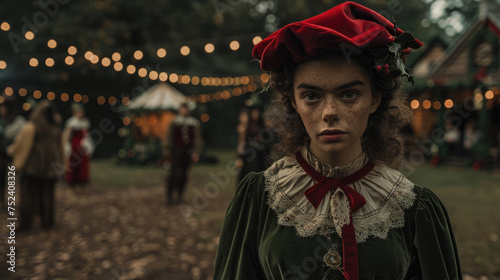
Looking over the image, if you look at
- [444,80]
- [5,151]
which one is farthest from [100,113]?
[444,80]

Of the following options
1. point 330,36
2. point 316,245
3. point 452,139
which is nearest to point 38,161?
point 316,245

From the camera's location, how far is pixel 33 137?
18.9ft

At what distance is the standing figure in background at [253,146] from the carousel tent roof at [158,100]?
854 centimetres

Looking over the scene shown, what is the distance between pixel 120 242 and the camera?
5.53 metres

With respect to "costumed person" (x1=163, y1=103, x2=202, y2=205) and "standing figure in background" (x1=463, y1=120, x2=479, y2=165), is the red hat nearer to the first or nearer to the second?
"costumed person" (x1=163, y1=103, x2=202, y2=205)

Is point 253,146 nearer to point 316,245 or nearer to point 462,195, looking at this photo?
point 316,245

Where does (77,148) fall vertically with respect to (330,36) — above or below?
below

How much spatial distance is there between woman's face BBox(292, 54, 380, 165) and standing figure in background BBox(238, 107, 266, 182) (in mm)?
4596

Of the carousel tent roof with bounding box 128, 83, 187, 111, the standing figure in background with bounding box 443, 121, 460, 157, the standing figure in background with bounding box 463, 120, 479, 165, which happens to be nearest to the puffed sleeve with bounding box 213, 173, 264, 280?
the carousel tent roof with bounding box 128, 83, 187, 111

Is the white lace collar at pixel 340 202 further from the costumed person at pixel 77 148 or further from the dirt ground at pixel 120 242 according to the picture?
the costumed person at pixel 77 148

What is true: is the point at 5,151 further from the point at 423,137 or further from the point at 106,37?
the point at 423,137

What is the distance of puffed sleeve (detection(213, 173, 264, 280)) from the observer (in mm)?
1564

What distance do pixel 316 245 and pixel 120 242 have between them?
15.5 feet

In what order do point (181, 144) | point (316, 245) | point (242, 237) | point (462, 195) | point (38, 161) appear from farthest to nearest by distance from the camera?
point (462, 195)
point (181, 144)
point (38, 161)
point (242, 237)
point (316, 245)
